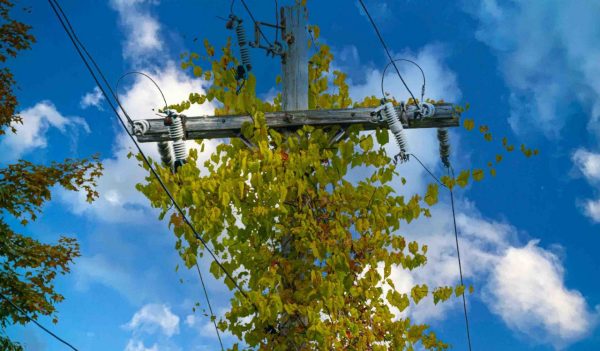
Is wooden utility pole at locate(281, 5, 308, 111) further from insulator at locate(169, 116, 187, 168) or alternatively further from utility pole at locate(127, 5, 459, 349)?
insulator at locate(169, 116, 187, 168)

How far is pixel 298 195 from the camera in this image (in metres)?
Result: 7.16

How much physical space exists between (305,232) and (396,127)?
1.49 metres

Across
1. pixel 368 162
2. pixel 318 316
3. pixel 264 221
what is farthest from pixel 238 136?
pixel 318 316

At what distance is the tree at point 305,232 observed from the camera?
269 inches

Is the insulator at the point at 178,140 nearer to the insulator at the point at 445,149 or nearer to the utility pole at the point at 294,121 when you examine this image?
the utility pole at the point at 294,121

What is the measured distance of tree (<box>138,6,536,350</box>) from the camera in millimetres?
6828

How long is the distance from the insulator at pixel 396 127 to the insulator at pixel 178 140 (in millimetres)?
2191

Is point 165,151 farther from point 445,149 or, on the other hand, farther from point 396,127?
point 445,149

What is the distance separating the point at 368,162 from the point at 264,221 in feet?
4.41

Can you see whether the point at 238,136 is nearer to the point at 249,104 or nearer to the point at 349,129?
the point at 249,104

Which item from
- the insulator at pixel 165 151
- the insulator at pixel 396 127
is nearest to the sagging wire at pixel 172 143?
the insulator at pixel 165 151

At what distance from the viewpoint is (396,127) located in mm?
7191

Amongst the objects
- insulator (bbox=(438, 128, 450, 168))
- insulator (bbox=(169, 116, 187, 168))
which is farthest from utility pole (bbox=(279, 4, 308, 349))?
insulator (bbox=(438, 128, 450, 168))

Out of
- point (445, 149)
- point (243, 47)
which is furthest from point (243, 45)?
point (445, 149)
